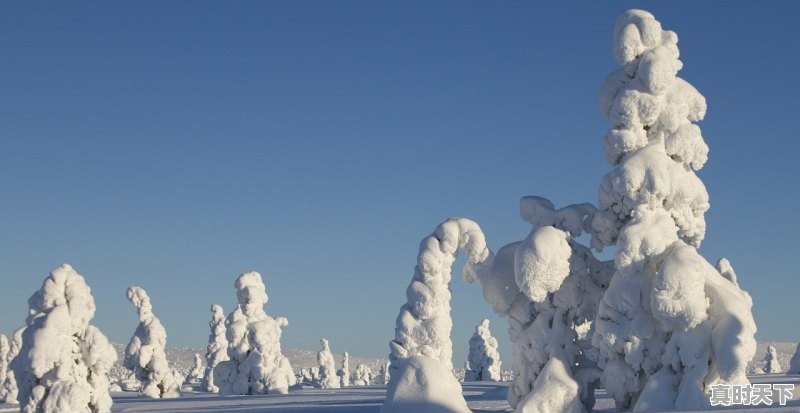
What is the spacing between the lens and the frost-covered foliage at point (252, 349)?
3397 centimetres

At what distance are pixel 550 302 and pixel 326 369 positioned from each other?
5084 centimetres

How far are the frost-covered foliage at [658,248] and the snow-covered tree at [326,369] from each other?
49687 millimetres

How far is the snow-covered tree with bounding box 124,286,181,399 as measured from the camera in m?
35.5

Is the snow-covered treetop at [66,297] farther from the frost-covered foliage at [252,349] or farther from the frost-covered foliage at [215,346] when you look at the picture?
the frost-covered foliage at [215,346]

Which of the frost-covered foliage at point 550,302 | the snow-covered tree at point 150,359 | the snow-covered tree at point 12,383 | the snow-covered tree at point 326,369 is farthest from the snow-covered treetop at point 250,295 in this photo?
the snow-covered tree at point 326,369

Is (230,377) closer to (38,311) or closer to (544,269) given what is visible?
(38,311)

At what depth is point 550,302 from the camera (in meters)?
16.5

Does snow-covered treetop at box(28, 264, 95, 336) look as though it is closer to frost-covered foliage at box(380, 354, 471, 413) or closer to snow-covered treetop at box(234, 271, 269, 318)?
frost-covered foliage at box(380, 354, 471, 413)

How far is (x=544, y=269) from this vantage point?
51.4 ft

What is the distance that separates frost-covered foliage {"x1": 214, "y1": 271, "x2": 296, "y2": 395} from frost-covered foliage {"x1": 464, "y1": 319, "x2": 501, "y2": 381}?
54.1 ft

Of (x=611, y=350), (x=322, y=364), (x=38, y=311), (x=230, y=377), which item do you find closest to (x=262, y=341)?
(x=230, y=377)

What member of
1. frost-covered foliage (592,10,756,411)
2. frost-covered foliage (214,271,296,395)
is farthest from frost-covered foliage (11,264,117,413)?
frost-covered foliage (214,271,296,395)

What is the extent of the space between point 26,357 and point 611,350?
40.4 ft

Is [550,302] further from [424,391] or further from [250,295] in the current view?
[250,295]
